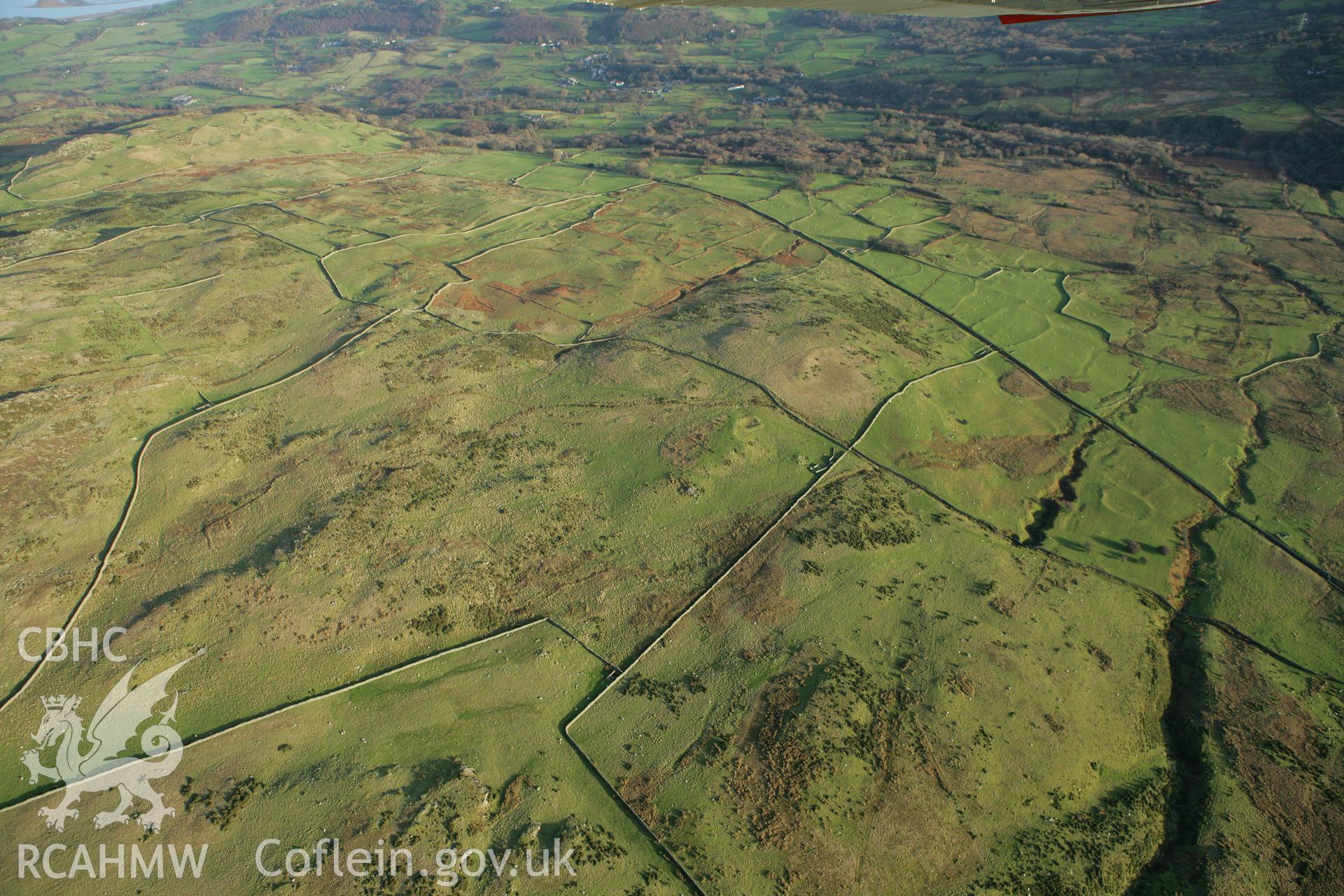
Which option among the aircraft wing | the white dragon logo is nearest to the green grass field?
the white dragon logo

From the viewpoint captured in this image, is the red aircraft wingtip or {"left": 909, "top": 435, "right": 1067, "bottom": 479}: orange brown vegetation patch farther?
{"left": 909, "top": 435, "right": 1067, "bottom": 479}: orange brown vegetation patch

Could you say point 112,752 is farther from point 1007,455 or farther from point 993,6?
point 1007,455

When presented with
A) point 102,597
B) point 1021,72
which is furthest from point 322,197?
point 1021,72

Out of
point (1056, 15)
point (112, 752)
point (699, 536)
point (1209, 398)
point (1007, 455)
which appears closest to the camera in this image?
point (1056, 15)

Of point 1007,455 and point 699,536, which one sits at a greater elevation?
point 699,536

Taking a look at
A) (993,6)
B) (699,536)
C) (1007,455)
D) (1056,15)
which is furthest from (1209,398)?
(993,6)

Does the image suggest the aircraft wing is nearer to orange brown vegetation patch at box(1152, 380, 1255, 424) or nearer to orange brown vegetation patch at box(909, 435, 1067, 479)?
orange brown vegetation patch at box(909, 435, 1067, 479)
